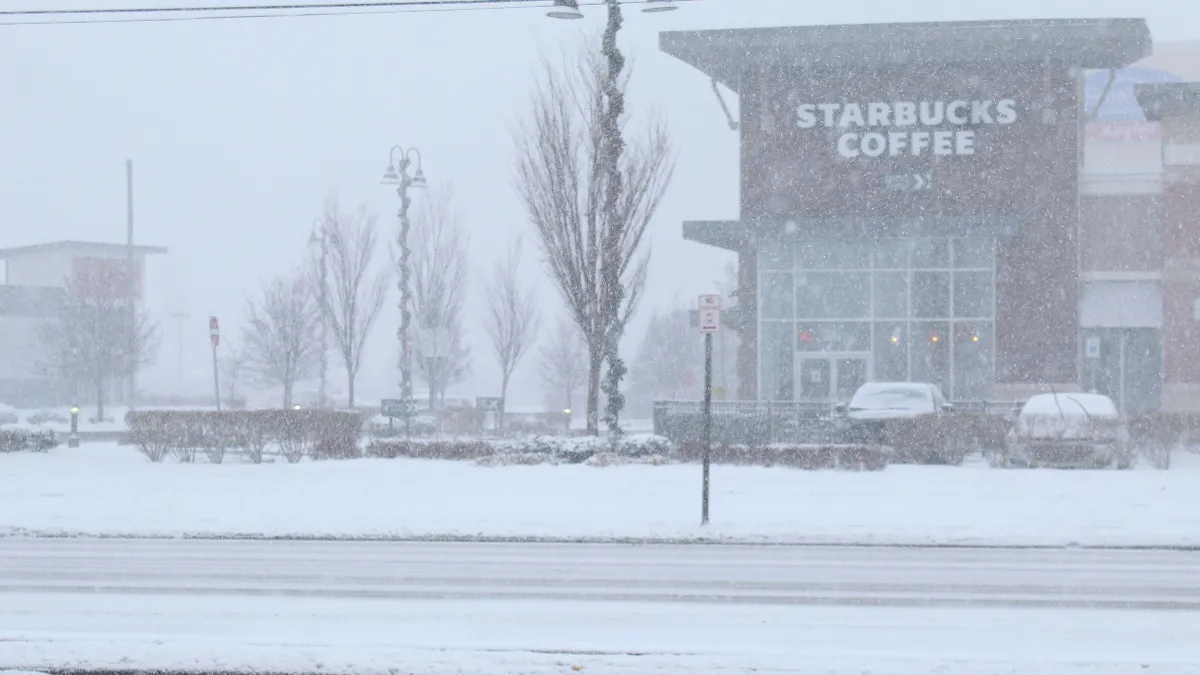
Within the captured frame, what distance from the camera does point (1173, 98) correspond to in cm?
3988

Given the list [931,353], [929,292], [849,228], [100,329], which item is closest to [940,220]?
[929,292]

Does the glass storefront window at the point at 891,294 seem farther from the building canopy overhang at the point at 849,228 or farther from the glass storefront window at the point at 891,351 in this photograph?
the building canopy overhang at the point at 849,228

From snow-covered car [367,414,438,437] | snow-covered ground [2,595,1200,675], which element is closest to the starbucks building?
snow-covered car [367,414,438,437]

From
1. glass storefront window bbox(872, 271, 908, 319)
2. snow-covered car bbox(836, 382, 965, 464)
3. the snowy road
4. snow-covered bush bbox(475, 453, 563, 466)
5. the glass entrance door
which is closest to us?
the snowy road

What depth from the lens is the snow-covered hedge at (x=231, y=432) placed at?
2364cm

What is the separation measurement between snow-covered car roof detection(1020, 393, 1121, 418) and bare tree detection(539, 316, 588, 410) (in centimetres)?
3412

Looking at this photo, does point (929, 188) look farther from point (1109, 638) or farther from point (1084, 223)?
point (1109, 638)

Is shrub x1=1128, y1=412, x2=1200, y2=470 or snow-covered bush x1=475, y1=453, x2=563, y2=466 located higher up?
shrub x1=1128, y1=412, x2=1200, y2=470

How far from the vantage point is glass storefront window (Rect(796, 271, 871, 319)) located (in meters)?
40.2

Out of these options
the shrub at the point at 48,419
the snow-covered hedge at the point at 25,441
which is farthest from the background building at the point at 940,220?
the shrub at the point at 48,419

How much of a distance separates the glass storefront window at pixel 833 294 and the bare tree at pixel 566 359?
1822 centimetres

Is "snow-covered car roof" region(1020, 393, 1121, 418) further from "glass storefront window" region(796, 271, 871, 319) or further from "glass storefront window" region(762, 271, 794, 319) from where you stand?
"glass storefront window" region(762, 271, 794, 319)

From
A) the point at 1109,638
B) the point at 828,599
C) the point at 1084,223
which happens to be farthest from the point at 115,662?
the point at 1084,223

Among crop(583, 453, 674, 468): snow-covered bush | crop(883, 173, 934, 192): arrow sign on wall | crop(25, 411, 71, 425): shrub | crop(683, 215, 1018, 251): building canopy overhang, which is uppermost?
crop(883, 173, 934, 192): arrow sign on wall
